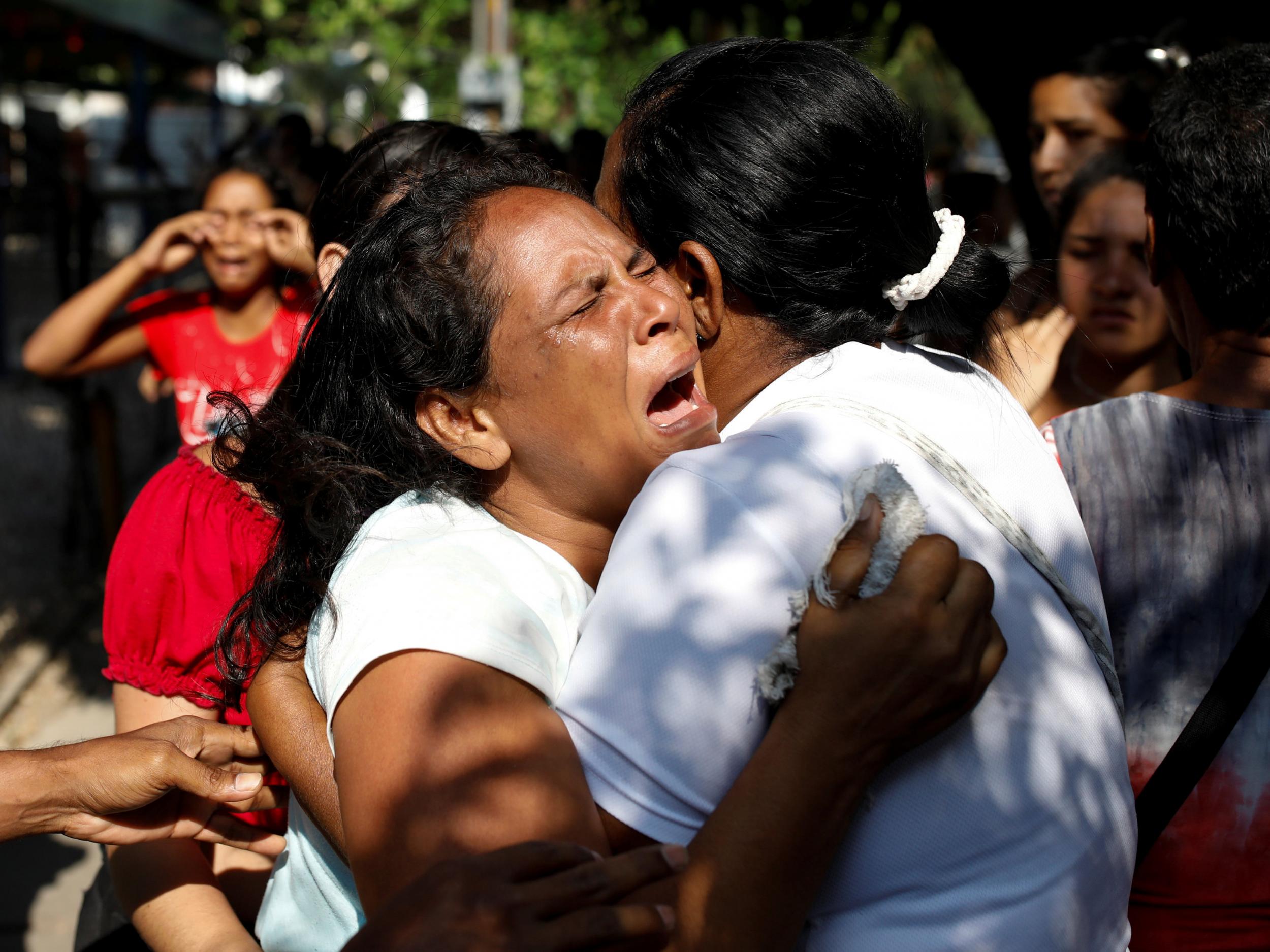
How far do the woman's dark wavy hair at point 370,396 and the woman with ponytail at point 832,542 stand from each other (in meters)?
0.30

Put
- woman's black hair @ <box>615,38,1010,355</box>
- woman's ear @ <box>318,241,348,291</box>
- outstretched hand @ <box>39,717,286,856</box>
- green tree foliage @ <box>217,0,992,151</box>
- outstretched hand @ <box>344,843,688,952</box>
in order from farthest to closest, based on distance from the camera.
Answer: green tree foliage @ <box>217,0,992,151</box>, woman's ear @ <box>318,241,348,291</box>, outstretched hand @ <box>39,717,286,856</box>, woman's black hair @ <box>615,38,1010,355</box>, outstretched hand @ <box>344,843,688,952</box>

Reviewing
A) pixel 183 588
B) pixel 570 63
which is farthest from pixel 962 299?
pixel 570 63

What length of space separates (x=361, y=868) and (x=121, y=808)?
638mm

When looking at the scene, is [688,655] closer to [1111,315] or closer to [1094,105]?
[1111,315]

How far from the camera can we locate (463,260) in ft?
5.49

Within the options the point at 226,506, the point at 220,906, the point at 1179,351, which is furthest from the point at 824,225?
the point at 1179,351

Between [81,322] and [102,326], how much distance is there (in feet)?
0.23

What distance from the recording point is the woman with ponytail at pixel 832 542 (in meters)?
1.22

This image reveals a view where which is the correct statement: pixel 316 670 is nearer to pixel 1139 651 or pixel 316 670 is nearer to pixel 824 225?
pixel 824 225

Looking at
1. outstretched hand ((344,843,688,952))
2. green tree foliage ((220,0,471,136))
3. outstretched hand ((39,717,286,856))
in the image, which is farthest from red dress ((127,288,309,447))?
green tree foliage ((220,0,471,136))

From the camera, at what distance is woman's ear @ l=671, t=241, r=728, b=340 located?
1597mm

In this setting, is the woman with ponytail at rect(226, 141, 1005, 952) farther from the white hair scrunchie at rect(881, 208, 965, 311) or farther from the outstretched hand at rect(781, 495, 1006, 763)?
the white hair scrunchie at rect(881, 208, 965, 311)

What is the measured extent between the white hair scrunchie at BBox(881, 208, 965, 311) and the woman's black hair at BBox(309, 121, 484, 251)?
1.23 meters

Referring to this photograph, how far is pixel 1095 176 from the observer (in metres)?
3.18
